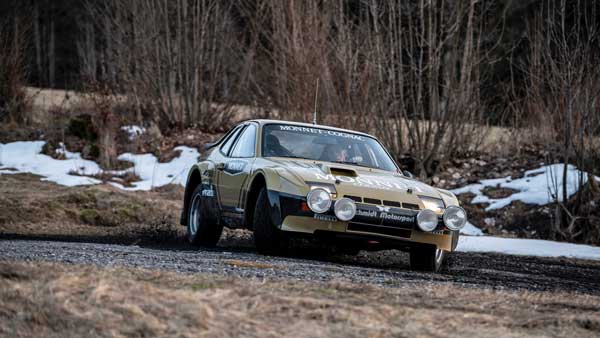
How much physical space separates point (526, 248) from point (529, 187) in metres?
5.63

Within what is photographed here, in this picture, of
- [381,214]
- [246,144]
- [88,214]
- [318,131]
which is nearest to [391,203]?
[381,214]

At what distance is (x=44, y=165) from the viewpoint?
20984 mm

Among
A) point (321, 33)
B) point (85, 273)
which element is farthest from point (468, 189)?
point (85, 273)

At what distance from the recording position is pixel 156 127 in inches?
933

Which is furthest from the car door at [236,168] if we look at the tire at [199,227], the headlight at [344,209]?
the headlight at [344,209]

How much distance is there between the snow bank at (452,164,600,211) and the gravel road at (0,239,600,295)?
7.60 m

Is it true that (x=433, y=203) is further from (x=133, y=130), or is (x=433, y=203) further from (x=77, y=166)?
(x=133, y=130)

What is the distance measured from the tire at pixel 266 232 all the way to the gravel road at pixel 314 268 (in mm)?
233

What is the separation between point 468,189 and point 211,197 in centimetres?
972

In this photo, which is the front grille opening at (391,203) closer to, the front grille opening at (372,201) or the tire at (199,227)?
the front grille opening at (372,201)

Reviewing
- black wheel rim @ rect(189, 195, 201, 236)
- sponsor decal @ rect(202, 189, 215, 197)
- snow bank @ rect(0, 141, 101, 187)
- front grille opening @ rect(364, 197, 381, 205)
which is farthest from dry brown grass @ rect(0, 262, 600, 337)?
snow bank @ rect(0, 141, 101, 187)

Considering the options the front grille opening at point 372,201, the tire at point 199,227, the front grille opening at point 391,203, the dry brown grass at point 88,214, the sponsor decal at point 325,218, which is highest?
the front grille opening at point 372,201

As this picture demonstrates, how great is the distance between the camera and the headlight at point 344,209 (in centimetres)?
870

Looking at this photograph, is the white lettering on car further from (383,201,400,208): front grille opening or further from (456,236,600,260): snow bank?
(456,236,600,260): snow bank
